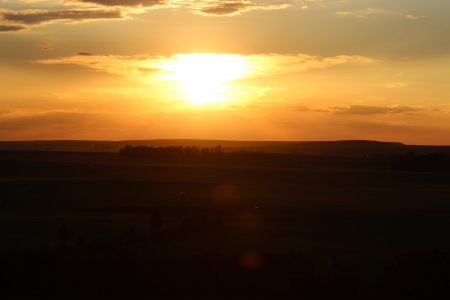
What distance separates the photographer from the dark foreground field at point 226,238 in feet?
52.8

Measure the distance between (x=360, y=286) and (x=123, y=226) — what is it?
16063 mm

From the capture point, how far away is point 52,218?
32.5 metres

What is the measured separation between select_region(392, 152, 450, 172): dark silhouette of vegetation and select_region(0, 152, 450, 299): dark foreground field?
1749cm

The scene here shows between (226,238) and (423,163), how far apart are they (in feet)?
209

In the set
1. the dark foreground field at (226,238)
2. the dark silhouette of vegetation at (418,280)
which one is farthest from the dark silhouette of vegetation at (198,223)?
the dark silhouette of vegetation at (418,280)

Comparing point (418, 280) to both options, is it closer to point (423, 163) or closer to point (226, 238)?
point (226, 238)

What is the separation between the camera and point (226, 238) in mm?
25766

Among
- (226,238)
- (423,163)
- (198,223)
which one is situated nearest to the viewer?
(226,238)

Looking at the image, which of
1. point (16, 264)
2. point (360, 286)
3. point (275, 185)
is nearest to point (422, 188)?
point (275, 185)

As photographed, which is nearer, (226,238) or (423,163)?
(226,238)

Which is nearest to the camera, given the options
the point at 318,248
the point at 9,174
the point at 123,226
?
the point at 318,248

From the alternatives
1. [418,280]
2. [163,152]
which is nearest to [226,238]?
[418,280]

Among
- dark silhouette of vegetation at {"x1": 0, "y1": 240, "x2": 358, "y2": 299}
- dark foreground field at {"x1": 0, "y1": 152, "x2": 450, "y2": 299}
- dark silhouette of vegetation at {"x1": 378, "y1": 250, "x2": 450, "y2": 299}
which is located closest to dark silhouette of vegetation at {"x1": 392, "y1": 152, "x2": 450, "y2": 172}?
dark foreground field at {"x1": 0, "y1": 152, "x2": 450, "y2": 299}

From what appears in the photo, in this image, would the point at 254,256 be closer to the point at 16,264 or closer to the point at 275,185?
the point at 16,264
